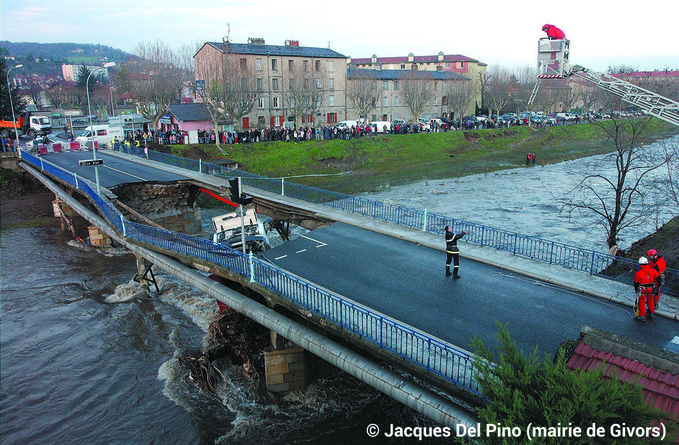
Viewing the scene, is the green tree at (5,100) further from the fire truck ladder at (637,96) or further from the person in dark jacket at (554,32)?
the fire truck ladder at (637,96)

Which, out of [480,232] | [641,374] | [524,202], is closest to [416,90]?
[524,202]

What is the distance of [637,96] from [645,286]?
7936 millimetres

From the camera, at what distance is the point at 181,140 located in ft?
160

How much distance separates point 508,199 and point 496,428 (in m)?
35.8

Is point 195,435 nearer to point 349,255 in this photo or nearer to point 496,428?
point 349,255

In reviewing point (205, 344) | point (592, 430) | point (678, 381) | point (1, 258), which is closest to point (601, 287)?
point (678, 381)

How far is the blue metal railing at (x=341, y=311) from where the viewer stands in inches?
384

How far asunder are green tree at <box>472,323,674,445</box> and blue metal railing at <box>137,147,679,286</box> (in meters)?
9.28

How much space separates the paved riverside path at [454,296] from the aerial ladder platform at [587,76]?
6.59 m

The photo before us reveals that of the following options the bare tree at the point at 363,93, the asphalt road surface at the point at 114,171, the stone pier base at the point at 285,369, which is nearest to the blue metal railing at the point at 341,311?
the stone pier base at the point at 285,369

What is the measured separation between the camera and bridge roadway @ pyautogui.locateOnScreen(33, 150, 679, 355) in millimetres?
11531

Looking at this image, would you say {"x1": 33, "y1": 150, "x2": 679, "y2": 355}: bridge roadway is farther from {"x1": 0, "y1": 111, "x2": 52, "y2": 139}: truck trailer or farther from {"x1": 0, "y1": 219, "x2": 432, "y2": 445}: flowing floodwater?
{"x1": 0, "y1": 111, "x2": 52, "y2": 139}: truck trailer

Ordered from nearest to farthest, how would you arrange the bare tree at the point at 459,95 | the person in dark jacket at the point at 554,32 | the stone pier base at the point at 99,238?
1. the person in dark jacket at the point at 554,32
2. the stone pier base at the point at 99,238
3. the bare tree at the point at 459,95

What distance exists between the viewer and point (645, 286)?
11516mm
